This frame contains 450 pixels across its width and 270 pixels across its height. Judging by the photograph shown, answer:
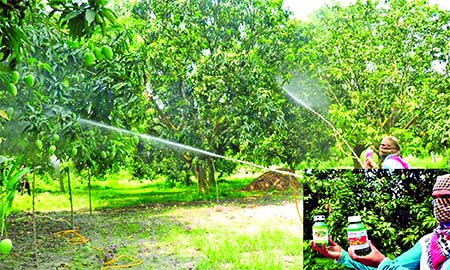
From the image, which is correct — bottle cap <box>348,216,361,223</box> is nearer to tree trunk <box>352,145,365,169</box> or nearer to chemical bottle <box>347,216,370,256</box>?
chemical bottle <box>347,216,370,256</box>

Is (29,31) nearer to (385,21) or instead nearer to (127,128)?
(127,128)

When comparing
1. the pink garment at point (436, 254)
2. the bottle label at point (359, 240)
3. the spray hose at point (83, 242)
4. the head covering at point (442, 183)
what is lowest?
the spray hose at point (83, 242)

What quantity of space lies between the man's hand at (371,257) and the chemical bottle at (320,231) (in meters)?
0.09

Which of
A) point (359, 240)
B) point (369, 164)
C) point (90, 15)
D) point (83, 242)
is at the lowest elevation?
point (83, 242)

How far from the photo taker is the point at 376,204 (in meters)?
2.01

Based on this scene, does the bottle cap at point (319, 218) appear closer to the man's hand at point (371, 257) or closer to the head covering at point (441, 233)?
the man's hand at point (371, 257)

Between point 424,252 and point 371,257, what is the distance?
0.16 m

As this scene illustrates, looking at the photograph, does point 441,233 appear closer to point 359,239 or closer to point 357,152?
point 359,239

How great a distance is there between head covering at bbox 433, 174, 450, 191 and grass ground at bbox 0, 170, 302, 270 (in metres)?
2.03

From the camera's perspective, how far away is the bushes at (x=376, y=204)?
196cm

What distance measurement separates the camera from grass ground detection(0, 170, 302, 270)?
3.85 m

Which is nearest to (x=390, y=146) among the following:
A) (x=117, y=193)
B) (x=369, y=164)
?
(x=369, y=164)

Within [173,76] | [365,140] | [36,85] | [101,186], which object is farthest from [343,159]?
[36,85]

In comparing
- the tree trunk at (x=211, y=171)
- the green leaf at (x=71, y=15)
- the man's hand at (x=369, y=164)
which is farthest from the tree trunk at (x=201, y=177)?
the green leaf at (x=71, y=15)
